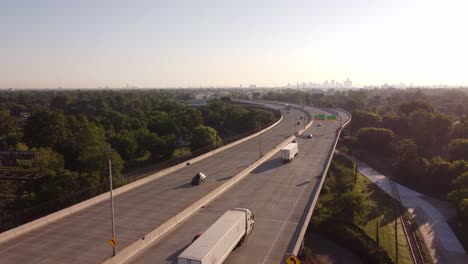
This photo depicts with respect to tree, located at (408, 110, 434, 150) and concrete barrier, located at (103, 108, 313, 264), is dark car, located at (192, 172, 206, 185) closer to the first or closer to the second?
concrete barrier, located at (103, 108, 313, 264)

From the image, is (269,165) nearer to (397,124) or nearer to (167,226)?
(167,226)

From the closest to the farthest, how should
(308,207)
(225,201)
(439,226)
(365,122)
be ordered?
(308,207)
(225,201)
(439,226)
(365,122)

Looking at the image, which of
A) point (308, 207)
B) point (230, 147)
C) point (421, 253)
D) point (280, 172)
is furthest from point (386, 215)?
point (230, 147)

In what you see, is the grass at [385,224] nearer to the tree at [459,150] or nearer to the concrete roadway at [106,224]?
the concrete roadway at [106,224]

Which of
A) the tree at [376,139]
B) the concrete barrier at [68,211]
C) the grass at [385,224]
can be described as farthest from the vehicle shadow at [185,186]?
the tree at [376,139]

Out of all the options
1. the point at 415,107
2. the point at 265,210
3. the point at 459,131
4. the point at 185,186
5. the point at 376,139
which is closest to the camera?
the point at 265,210

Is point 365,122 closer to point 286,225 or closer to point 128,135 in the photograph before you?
point 128,135

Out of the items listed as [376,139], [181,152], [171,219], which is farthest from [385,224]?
[181,152]
